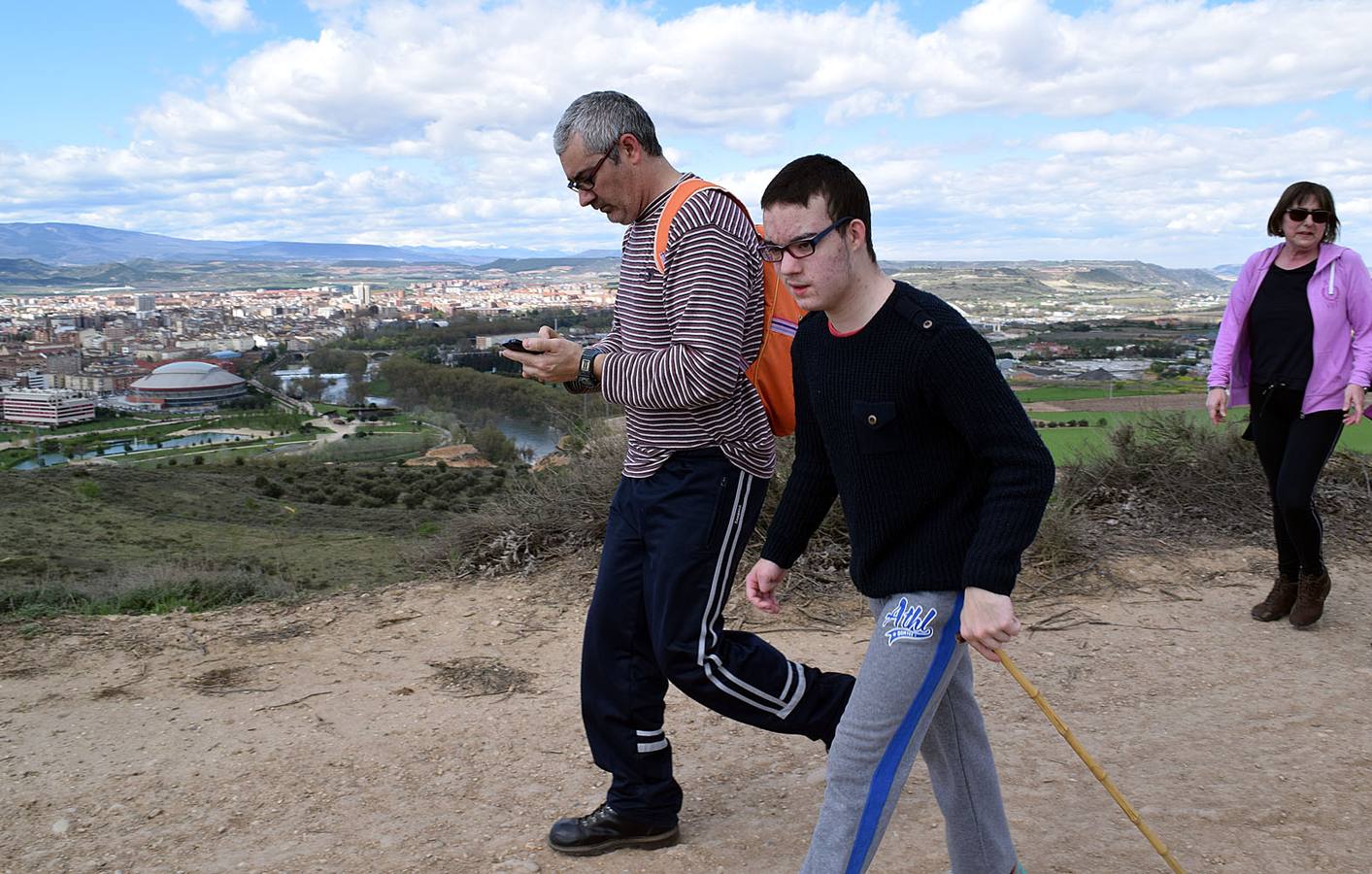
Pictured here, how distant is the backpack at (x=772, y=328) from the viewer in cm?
263

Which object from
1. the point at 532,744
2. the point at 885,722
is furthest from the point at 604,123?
the point at 532,744

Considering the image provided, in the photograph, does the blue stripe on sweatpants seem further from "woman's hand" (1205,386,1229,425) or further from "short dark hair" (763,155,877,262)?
"woman's hand" (1205,386,1229,425)

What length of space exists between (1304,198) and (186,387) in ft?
161

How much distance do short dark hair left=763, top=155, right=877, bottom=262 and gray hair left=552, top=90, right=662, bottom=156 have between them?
27.4 inches

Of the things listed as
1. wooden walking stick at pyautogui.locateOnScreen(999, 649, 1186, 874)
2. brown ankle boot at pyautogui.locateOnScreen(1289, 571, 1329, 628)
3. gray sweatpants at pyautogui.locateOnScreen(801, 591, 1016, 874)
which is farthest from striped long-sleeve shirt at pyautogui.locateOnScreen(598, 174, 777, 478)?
brown ankle boot at pyautogui.locateOnScreen(1289, 571, 1329, 628)

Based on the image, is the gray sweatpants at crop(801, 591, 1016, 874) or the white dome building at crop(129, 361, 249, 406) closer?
the gray sweatpants at crop(801, 591, 1016, 874)

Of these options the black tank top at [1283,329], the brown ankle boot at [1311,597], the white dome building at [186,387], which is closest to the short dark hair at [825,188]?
the black tank top at [1283,329]

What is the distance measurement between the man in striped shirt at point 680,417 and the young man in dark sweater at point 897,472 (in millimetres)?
431

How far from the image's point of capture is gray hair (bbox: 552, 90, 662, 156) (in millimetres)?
2672

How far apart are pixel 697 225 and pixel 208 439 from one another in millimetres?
40914

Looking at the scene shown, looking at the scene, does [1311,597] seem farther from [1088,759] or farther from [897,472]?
[897,472]

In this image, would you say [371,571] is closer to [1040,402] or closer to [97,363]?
[1040,402]

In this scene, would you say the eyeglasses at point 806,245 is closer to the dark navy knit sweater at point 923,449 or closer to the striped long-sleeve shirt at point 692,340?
the dark navy knit sweater at point 923,449

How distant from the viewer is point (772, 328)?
104 inches
